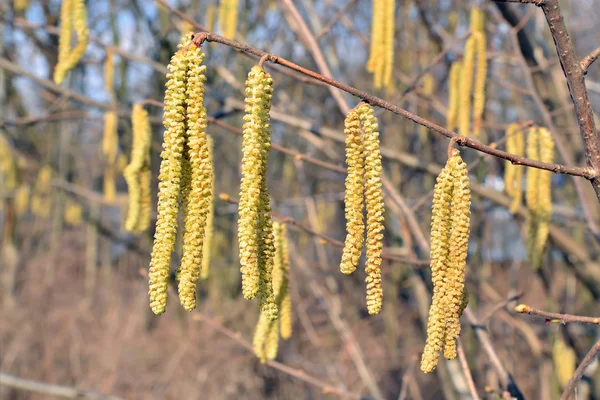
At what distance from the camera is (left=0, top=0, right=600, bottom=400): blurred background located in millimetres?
2848

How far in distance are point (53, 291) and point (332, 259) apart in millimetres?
4158

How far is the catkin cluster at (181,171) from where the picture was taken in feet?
3.44

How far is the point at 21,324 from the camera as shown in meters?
7.08

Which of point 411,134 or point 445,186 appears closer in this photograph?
point 445,186

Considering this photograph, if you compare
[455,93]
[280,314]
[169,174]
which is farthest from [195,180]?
[455,93]

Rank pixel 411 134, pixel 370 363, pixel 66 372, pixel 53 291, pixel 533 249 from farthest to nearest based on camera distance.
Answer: pixel 53 291, pixel 66 372, pixel 370 363, pixel 411 134, pixel 533 249

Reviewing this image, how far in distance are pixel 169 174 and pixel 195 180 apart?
0.04m

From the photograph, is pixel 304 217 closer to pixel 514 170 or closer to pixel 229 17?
pixel 229 17

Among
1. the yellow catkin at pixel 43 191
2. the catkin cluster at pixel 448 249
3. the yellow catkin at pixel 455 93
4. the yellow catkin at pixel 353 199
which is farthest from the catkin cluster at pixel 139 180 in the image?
the yellow catkin at pixel 43 191

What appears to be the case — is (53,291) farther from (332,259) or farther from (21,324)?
(332,259)

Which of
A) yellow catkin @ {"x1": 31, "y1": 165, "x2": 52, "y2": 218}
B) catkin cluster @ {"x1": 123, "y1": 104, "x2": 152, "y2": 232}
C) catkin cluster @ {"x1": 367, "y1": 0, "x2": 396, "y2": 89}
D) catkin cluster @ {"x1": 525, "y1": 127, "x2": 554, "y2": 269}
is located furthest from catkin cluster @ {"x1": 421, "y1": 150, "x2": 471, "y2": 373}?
yellow catkin @ {"x1": 31, "y1": 165, "x2": 52, "y2": 218}

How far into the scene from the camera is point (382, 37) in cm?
228

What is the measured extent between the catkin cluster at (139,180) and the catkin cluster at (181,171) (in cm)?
83

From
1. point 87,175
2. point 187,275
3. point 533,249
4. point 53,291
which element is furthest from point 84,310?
point 187,275
